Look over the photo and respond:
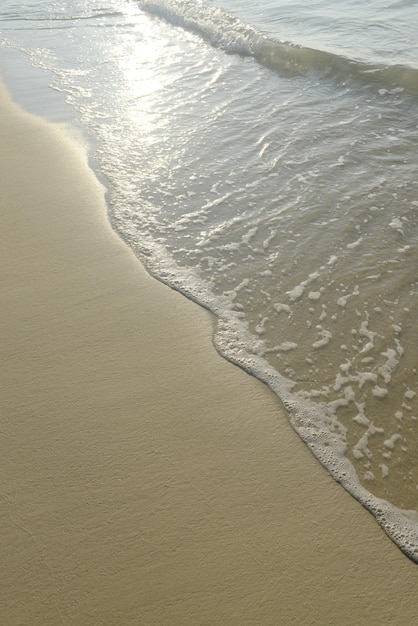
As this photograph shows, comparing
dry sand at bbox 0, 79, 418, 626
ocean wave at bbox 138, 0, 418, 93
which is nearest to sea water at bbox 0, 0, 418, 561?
ocean wave at bbox 138, 0, 418, 93

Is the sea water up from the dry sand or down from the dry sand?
up

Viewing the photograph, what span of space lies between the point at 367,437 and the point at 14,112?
23.4 feet

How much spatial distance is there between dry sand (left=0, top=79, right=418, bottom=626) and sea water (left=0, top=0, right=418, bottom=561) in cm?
24

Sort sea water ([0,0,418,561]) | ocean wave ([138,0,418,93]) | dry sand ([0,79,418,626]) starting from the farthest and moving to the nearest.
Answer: ocean wave ([138,0,418,93]) < sea water ([0,0,418,561]) < dry sand ([0,79,418,626])

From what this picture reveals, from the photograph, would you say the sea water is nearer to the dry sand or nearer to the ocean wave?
the ocean wave

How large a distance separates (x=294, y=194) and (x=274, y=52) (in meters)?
5.72

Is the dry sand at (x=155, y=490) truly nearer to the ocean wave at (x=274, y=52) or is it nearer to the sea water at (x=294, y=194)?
the sea water at (x=294, y=194)

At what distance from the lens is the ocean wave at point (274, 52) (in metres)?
8.25

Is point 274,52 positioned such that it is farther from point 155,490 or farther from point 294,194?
point 155,490

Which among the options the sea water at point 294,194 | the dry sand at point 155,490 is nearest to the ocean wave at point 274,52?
the sea water at point 294,194

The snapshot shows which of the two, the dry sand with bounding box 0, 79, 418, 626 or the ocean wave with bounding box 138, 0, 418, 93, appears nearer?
the dry sand with bounding box 0, 79, 418, 626

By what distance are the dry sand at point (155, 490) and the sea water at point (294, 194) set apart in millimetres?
238

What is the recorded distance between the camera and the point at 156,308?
13.5ft

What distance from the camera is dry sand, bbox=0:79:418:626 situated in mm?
2414
